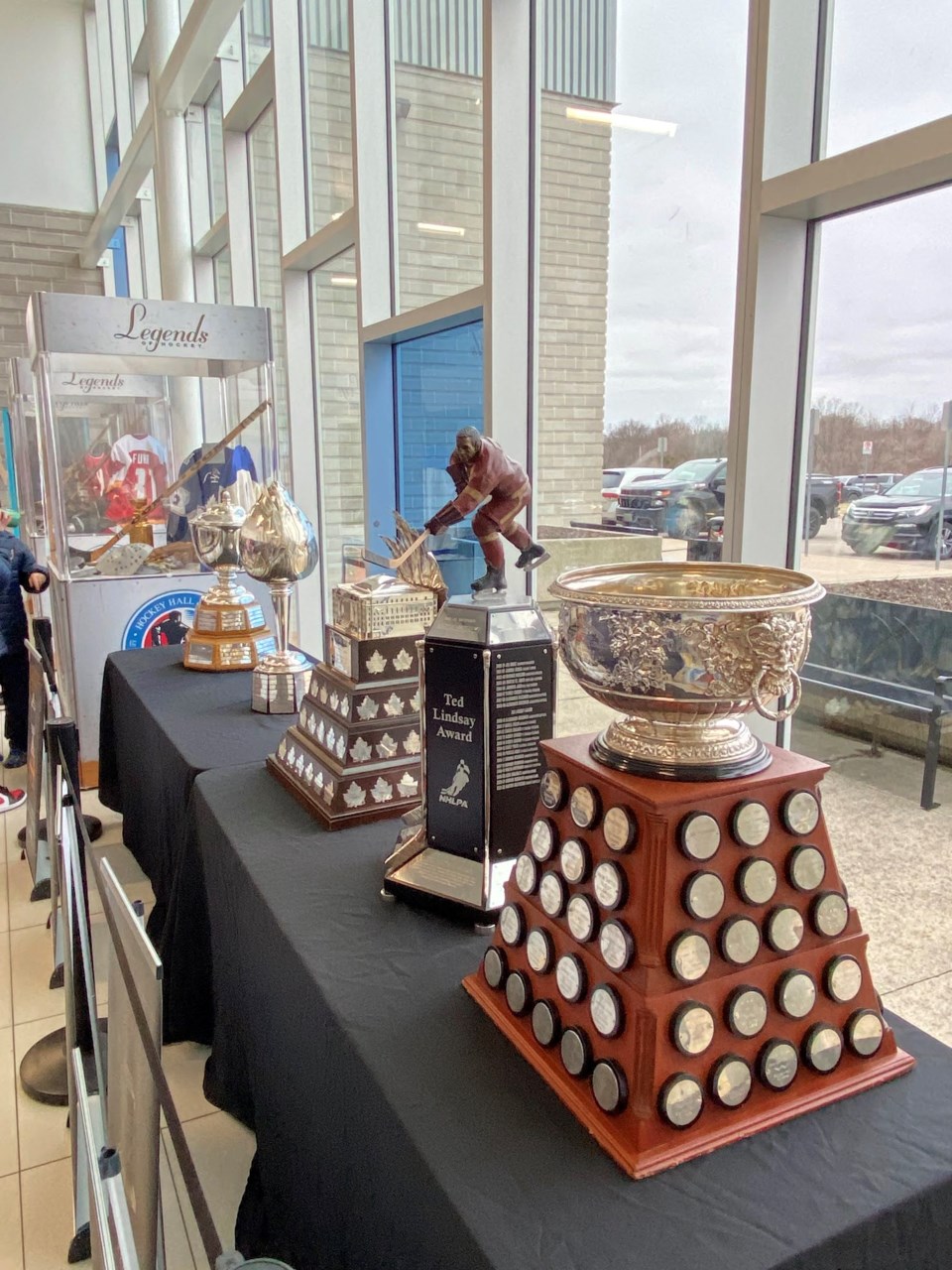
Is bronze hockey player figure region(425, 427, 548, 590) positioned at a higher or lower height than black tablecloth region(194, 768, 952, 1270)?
higher

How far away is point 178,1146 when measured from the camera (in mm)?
662

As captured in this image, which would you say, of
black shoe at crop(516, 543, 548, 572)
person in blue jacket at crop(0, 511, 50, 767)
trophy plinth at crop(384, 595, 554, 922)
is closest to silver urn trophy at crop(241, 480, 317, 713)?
black shoe at crop(516, 543, 548, 572)

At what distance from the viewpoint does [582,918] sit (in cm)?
84

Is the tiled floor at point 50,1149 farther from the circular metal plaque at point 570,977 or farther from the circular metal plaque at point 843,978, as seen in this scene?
the circular metal plaque at point 843,978

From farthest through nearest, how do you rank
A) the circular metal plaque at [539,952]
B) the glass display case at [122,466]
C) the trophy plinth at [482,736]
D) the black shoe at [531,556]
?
the glass display case at [122,466], the black shoe at [531,556], the trophy plinth at [482,736], the circular metal plaque at [539,952]

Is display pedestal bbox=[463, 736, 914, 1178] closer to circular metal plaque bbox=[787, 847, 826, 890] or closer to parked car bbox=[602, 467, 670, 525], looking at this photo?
circular metal plaque bbox=[787, 847, 826, 890]

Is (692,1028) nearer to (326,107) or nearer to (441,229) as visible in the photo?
(441,229)

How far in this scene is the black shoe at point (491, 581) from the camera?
1.27 m

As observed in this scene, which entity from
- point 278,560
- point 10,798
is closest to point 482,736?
point 278,560

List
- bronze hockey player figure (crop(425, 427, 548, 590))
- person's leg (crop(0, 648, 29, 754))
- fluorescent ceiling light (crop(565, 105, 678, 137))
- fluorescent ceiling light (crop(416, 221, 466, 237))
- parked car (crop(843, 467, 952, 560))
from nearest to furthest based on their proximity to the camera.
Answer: bronze hockey player figure (crop(425, 427, 548, 590)) → parked car (crop(843, 467, 952, 560)) → fluorescent ceiling light (crop(565, 105, 678, 137)) → fluorescent ceiling light (crop(416, 221, 466, 237)) → person's leg (crop(0, 648, 29, 754))

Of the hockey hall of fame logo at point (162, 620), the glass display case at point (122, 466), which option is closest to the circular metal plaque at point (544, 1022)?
the glass display case at point (122, 466)

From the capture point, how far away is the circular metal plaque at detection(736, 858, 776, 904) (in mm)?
799

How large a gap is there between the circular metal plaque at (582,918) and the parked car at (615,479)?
1.43 m

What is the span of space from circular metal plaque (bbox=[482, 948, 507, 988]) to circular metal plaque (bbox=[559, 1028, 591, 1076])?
0.43 ft
